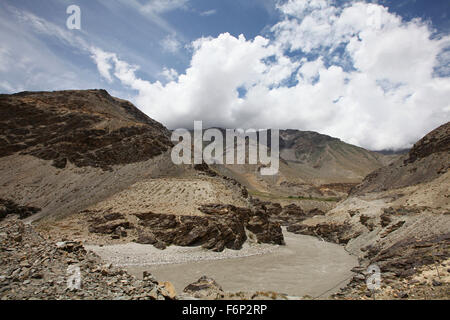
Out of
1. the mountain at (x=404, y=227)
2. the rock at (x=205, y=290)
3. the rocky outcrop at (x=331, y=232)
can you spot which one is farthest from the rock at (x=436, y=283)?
the rocky outcrop at (x=331, y=232)

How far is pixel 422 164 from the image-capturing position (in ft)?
203

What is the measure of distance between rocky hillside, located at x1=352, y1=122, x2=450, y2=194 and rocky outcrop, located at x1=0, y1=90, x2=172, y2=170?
56.4m

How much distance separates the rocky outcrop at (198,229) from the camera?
30.0 metres

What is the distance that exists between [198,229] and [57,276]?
73.6ft

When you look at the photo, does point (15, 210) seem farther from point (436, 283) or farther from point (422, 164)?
point (422, 164)

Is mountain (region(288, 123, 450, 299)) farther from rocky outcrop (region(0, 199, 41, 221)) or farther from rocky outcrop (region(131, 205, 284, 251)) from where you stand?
rocky outcrop (region(0, 199, 41, 221))

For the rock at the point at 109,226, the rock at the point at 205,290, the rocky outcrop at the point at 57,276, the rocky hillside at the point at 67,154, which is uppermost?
the rocky hillside at the point at 67,154

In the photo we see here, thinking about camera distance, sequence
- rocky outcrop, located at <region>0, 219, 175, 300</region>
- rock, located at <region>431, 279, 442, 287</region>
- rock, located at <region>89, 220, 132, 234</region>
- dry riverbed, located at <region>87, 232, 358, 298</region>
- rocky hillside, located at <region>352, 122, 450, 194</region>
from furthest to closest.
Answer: rocky hillside, located at <region>352, 122, 450, 194</region> → rock, located at <region>89, 220, 132, 234</region> → dry riverbed, located at <region>87, 232, 358, 298</region> → rock, located at <region>431, 279, 442, 287</region> → rocky outcrop, located at <region>0, 219, 175, 300</region>

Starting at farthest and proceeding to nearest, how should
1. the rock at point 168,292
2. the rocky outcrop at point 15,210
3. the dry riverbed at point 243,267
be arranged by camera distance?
the rocky outcrop at point 15,210 < the dry riverbed at point 243,267 < the rock at point 168,292

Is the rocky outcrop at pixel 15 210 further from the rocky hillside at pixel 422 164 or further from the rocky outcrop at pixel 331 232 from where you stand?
the rocky hillside at pixel 422 164

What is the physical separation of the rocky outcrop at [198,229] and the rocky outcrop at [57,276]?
18.1 meters

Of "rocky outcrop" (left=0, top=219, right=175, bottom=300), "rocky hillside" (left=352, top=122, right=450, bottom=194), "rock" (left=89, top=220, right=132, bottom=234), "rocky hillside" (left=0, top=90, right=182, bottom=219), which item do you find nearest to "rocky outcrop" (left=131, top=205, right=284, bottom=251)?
"rock" (left=89, top=220, right=132, bottom=234)

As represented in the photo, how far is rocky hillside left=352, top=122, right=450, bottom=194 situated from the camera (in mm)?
56531
